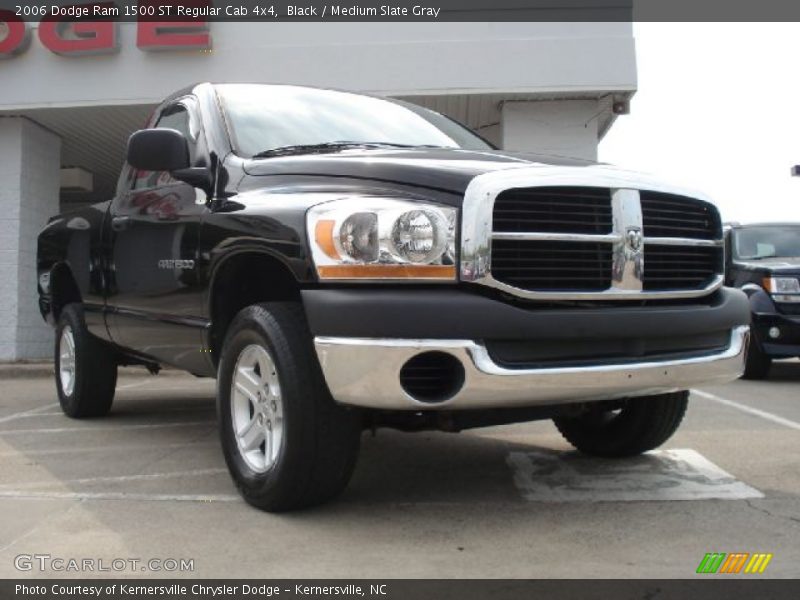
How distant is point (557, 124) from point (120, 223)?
703 cm

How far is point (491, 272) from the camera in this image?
120 inches

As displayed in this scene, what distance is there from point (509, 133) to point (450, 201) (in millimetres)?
7996

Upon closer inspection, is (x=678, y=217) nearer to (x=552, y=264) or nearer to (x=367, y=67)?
(x=552, y=264)

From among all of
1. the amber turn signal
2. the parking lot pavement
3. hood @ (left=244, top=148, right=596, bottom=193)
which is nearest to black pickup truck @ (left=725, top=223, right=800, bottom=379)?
the parking lot pavement

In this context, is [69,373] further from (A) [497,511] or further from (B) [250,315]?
(A) [497,511]

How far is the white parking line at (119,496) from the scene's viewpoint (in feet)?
12.2

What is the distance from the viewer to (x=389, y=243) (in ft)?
9.79

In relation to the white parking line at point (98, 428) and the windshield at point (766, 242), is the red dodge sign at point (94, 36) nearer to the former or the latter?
the white parking line at point (98, 428)

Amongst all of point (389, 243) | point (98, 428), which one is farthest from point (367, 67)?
point (389, 243)

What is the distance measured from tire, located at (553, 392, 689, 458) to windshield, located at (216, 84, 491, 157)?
161 centimetres

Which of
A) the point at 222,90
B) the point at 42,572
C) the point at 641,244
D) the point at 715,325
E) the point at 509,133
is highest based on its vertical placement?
the point at 509,133

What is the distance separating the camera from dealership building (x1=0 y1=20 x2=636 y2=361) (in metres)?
10.1

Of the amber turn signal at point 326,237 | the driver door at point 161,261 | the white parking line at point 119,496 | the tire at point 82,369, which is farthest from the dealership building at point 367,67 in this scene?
the amber turn signal at point 326,237
